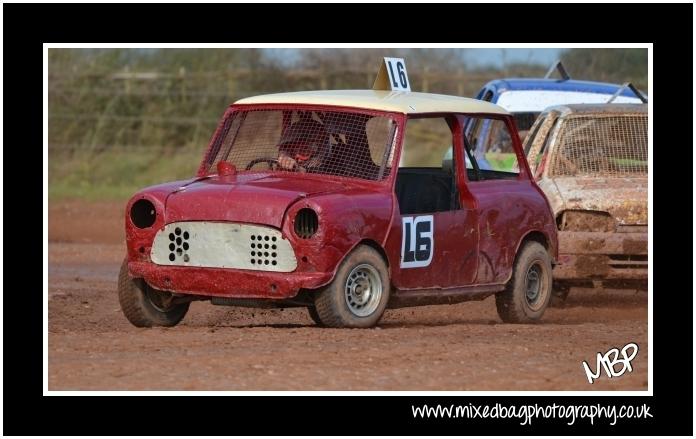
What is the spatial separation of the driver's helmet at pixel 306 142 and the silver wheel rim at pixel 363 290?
103 centimetres

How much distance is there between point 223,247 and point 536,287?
9.99 feet

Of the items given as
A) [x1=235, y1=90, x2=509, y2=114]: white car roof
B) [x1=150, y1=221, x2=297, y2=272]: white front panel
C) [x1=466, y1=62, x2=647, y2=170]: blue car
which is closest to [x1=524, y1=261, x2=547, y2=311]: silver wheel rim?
[x1=235, y1=90, x2=509, y2=114]: white car roof

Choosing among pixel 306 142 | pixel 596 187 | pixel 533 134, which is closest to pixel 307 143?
pixel 306 142

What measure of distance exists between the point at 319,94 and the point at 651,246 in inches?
102

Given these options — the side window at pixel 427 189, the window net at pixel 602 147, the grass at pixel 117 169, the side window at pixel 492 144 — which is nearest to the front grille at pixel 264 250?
the side window at pixel 427 189

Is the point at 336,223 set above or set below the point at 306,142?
below

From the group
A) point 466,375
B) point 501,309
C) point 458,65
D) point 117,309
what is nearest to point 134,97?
point 458,65

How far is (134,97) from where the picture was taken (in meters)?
27.5

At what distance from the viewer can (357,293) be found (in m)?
9.50

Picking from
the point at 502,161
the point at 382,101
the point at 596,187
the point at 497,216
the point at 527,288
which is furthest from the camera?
the point at 502,161

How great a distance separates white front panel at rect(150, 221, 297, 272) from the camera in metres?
9.16

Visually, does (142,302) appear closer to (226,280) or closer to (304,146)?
(226,280)

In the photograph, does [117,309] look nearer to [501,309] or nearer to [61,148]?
[501,309]

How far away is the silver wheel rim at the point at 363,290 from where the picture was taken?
9414 mm
